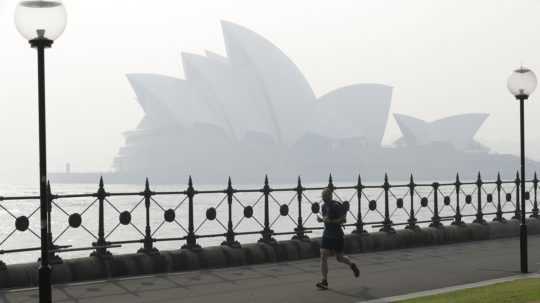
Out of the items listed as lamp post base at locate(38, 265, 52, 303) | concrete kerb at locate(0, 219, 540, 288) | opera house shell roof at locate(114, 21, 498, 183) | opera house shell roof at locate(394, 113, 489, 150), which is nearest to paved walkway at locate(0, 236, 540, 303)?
concrete kerb at locate(0, 219, 540, 288)

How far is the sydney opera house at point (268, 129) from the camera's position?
12512cm

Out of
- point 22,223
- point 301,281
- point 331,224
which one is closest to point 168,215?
point 22,223

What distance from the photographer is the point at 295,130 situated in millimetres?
142500

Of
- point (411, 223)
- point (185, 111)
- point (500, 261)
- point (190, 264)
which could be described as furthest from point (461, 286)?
point (185, 111)

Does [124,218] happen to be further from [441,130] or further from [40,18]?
[441,130]

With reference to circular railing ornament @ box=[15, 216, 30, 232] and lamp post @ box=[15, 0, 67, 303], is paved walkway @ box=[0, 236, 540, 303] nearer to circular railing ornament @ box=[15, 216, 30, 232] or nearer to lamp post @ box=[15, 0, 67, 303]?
circular railing ornament @ box=[15, 216, 30, 232]

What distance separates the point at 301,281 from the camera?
42.1ft

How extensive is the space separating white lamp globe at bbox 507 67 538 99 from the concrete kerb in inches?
184

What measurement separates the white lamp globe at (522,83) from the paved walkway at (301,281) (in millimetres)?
3486

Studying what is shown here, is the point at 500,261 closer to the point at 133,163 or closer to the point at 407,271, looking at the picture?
the point at 407,271

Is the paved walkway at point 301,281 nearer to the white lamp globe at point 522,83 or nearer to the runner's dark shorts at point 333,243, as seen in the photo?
the runner's dark shorts at point 333,243

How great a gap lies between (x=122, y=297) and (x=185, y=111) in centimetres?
12722

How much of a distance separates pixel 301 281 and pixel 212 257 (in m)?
2.21

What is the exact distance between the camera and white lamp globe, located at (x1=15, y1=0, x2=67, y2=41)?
8.79 metres
